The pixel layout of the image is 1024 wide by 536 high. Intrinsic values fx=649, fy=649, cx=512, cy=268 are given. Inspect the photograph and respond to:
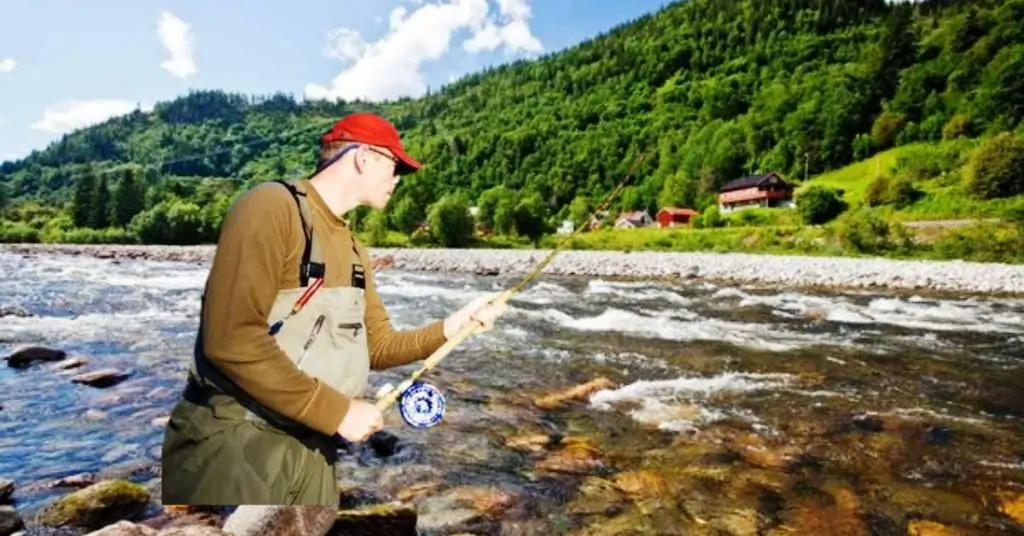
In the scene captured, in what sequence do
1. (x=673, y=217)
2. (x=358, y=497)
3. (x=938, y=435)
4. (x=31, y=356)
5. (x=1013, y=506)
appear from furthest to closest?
(x=673, y=217), (x=31, y=356), (x=938, y=435), (x=1013, y=506), (x=358, y=497)

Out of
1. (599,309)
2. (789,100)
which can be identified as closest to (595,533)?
(599,309)

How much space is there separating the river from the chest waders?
3.64 meters

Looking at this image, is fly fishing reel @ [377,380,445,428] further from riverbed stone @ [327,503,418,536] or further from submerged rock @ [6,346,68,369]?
submerged rock @ [6,346,68,369]

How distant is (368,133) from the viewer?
228 cm

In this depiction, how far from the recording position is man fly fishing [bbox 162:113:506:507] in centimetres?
186

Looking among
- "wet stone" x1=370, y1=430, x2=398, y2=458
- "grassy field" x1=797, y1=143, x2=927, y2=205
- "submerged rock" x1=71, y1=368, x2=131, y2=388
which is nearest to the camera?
"wet stone" x1=370, y1=430, x2=398, y2=458

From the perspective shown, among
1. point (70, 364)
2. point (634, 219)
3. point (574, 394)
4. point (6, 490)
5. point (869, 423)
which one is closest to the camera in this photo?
point (6, 490)

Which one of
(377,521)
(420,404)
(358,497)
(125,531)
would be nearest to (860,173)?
(358,497)

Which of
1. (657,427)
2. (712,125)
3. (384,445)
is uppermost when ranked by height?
(712,125)

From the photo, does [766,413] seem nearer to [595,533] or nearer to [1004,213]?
[595,533]

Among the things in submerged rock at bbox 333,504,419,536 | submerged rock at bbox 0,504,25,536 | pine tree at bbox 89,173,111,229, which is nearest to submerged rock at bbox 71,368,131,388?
submerged rock at bbox 0,504,25,536

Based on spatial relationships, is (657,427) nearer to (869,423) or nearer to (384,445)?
(869,423)

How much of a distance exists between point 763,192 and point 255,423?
10261cm

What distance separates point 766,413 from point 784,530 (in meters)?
3.88
